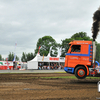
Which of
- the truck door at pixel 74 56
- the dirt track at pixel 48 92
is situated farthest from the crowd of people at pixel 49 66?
the dirt track at pixel 48 92

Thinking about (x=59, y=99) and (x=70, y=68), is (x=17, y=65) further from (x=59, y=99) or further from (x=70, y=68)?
(x=59, y=99)

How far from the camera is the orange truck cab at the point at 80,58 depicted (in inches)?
496

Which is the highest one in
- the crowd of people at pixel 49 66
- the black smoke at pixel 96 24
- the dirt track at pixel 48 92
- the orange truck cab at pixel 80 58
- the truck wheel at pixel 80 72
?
the black smoke at pixel 96 24

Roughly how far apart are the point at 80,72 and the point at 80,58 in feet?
3.72

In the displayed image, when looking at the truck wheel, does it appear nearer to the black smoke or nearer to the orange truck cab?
the orange truck cab

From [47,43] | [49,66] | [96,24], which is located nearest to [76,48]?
[96,24]

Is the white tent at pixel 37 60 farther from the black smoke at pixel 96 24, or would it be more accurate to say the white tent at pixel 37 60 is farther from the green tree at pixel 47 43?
the black smoke at pixel 96 24

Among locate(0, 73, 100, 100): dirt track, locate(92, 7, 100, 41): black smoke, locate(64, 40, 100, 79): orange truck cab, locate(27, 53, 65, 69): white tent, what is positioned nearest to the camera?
locate(0, 73, 100, 100): dirt track

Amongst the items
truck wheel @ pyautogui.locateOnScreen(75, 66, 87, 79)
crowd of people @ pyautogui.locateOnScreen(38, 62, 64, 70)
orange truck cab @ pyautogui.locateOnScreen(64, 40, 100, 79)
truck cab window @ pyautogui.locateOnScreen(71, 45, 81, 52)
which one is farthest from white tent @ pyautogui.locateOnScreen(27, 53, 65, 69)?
truck wheel @ pyautogui.locateOnScreen(75, 66, 87, 79)

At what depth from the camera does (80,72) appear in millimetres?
12531

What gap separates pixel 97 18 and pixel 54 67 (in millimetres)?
31989

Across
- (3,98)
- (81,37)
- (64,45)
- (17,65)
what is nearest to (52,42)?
(64,45)

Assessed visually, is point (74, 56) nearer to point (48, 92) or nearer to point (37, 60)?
point (48, 92)

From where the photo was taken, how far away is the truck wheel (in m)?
12.5
